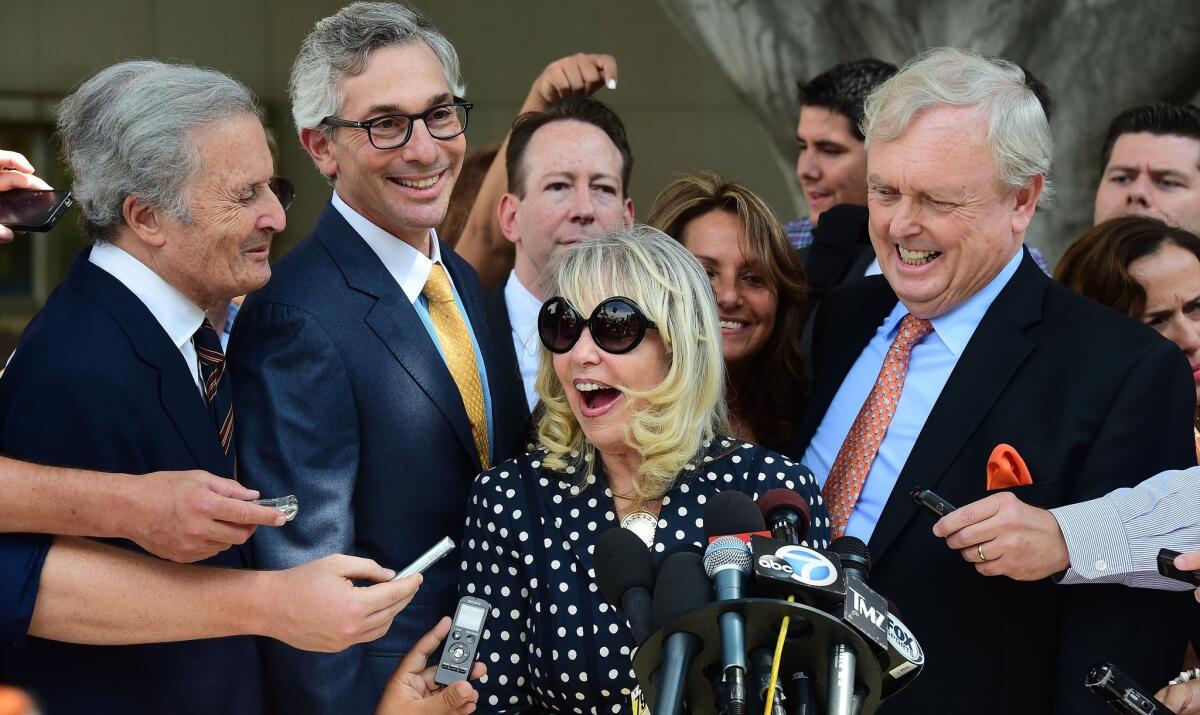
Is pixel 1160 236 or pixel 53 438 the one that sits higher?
pixel 1160 236

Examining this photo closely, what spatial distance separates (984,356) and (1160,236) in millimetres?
929

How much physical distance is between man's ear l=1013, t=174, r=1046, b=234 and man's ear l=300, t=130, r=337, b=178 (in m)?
1.60

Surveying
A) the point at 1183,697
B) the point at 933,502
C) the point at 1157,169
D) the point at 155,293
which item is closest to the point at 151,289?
the point at 155,293

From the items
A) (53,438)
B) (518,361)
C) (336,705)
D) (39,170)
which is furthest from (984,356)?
(39,170)

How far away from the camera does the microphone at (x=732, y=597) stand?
5.73 ft

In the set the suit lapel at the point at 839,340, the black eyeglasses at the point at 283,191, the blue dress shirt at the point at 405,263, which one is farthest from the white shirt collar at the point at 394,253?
the suit lapel at the point at 839,340

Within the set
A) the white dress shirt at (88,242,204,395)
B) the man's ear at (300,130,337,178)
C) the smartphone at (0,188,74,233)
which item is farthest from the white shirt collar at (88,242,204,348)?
the man's ear at (300,130,337,178)

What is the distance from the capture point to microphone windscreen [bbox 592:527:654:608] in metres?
2.00

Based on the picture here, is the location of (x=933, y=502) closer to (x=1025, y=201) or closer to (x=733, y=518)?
(x=733, y=518)

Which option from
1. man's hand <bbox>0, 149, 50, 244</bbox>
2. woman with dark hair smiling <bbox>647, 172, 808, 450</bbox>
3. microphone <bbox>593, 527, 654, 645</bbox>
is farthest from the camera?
woman with dark hair smiling <bbox>647, 172, 808, 450</bbox>

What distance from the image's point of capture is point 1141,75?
18.2ft

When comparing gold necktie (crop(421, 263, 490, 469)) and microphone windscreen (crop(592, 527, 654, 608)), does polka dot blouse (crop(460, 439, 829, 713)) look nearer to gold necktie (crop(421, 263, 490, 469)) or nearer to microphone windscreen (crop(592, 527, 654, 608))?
gold necktie (crop(421, 263, 490, 469))

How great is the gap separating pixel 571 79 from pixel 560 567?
2.15 m

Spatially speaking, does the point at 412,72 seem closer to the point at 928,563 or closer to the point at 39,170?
the point at 928,563
